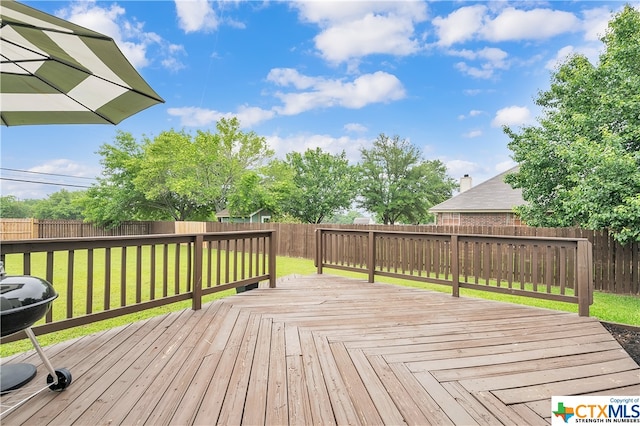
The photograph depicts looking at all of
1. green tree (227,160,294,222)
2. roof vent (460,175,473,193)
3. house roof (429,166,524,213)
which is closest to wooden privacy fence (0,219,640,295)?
green tree (227,160,294,222)

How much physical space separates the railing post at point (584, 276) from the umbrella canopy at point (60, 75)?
4345mm

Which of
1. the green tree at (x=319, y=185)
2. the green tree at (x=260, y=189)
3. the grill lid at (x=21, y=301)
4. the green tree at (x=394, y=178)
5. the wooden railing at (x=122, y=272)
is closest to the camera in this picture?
the grill lid at (x=21, y=301)

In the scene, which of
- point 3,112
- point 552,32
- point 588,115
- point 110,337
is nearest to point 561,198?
point 588,115

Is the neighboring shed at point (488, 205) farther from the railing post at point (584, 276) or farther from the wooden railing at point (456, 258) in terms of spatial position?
the railing post at point (584, 276)

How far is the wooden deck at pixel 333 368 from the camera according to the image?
1568 millimetres

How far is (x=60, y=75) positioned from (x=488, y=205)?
1400cm

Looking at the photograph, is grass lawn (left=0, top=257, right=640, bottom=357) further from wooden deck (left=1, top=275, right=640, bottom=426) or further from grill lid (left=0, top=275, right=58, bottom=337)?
grill lid (left=0, top=275, right=58, bottom=337)

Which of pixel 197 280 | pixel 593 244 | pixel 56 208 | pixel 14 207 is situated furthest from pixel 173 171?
pixel 14 207

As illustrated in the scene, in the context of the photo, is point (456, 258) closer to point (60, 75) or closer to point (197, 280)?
point (197, 280)

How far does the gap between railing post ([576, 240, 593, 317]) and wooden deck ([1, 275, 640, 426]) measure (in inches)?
6.0

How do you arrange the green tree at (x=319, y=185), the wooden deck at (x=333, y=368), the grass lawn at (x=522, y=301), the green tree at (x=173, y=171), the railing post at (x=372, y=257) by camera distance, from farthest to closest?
the green tree at (x=319, y=185), the green tree at (x=173, y=171), the railing post at (x=372, y=257), the grass lawn at (x=522, y=301), the wooden deck at (x=333, y=368)

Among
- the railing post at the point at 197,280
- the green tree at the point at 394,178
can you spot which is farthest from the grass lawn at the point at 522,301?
the green tree at the point at 394,178

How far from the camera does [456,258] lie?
13.2ft

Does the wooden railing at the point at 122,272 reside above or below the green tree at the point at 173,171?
below
